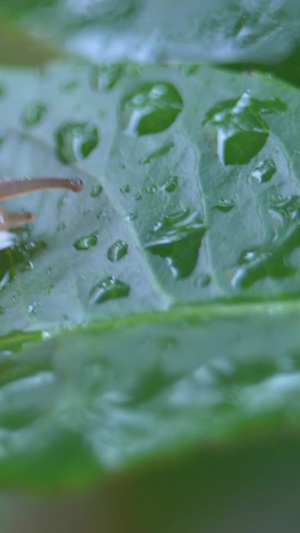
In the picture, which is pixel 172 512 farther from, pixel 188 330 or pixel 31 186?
pixel 31 186

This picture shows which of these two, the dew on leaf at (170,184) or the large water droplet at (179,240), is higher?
the dew on leaf at (170,184)

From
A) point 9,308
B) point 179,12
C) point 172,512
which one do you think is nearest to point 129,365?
point 9,308

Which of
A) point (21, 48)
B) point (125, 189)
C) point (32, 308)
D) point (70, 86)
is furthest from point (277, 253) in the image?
point (21, 48)

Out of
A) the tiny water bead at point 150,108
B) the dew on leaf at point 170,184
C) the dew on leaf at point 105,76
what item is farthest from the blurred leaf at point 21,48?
the dew on leaf at point 170,184

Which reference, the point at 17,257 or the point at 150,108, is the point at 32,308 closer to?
the point at 17,257

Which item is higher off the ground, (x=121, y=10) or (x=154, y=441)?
(x=121, y=10)

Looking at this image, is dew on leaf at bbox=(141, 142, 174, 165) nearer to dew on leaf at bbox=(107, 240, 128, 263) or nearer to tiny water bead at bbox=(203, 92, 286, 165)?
tiny water bead at bbox=(203, 92, 286, 165)

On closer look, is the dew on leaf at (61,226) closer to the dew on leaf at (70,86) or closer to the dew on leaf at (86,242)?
the dew on leaf at (86,242)
